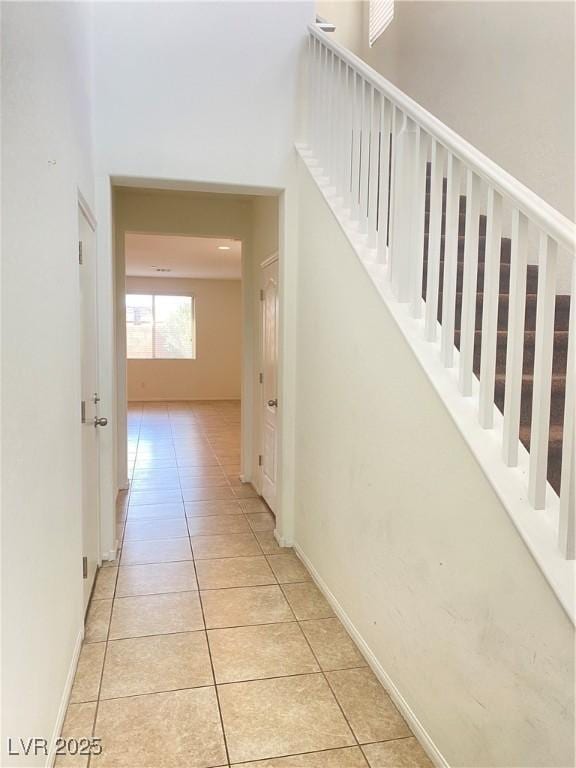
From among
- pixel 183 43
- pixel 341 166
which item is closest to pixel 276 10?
pixel 183 43

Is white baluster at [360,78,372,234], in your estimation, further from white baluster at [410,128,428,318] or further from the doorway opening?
the doorway opening

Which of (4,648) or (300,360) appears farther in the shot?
(300,360)

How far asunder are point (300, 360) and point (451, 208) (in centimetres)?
182

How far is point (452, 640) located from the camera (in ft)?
5.58

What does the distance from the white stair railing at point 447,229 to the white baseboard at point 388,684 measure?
1035mm

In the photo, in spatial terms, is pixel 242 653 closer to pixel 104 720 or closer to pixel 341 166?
pixel 104 720

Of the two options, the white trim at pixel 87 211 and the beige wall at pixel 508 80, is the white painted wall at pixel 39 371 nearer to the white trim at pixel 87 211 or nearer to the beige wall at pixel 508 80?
the white trim at pixel 87 211

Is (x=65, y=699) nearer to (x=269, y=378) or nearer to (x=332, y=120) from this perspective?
(x=269, y=378)

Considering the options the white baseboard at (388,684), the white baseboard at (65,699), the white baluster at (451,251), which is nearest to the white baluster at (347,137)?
the white baluster at (451,251)

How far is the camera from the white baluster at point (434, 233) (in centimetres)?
185

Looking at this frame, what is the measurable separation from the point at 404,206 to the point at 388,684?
1.92 meters

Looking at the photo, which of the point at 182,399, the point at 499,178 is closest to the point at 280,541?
the point at 499,178

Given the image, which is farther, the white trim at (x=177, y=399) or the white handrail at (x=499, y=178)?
the white trim at (x=177, y=399)

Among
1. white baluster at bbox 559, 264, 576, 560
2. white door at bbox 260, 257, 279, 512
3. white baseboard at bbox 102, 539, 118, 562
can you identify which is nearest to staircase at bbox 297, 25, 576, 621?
white baluster at bbox 559, 264, 576, 560
